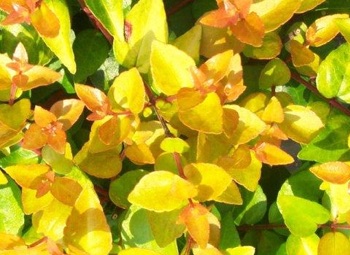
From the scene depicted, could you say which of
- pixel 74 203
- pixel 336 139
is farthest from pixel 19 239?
pixel 336 139

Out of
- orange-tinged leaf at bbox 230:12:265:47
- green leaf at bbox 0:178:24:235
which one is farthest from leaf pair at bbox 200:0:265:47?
green leaf at bbox 0:178:24:235

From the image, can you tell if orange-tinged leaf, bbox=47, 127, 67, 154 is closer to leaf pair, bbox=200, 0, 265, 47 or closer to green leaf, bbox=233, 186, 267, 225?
leaf pair, bbox=200, 0, 265, 47

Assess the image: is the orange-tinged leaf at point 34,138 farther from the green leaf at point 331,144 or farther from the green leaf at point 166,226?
the green leaf at point 331,144

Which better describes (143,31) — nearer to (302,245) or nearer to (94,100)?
(94,100)

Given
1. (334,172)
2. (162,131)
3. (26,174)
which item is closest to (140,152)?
(162,131)

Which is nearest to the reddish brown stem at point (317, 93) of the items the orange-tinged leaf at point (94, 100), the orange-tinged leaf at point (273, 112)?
the orange-tinged leaf at point (273, 112)

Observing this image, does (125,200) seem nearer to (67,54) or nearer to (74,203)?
(74,203)
